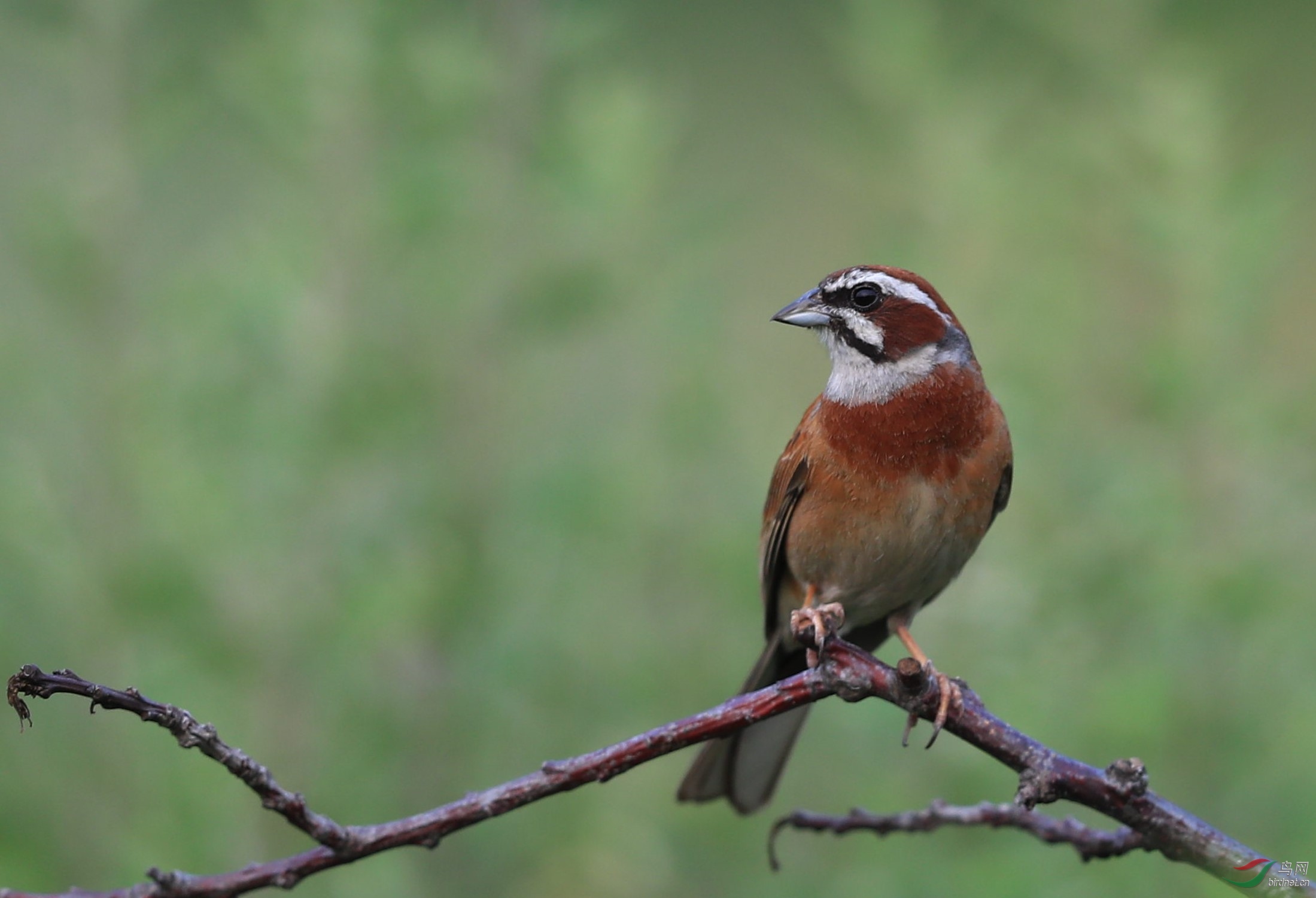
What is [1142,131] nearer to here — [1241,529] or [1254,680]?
[1241,529]

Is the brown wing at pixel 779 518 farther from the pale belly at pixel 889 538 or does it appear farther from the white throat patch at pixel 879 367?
the white throat patch at pixel 879 367

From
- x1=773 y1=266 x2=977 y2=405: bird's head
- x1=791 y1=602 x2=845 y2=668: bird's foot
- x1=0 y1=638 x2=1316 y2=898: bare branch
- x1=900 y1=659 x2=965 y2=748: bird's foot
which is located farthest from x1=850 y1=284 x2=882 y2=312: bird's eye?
x1=0 y1=638 x2=1316 y2=898: bare branch

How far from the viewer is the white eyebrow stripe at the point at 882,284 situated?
293cm

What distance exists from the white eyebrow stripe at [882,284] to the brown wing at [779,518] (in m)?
0.43

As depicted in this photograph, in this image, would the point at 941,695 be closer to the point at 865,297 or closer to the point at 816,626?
the point at 816,626

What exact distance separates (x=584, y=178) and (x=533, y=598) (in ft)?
3.72

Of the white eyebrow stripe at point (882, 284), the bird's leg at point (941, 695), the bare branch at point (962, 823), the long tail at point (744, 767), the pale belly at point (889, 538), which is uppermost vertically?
the white eyebrow stripe at point (882, 284)

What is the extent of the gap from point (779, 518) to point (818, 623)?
120 cm

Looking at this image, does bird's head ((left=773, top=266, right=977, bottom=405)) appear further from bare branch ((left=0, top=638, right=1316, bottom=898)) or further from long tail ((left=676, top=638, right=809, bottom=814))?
bare branch ((left=0, top=638, right=1316, bottom=898))

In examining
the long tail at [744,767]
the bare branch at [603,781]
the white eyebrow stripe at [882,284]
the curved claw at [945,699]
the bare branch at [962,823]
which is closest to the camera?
the bare branch at [603,781]

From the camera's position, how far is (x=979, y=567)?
396 cm

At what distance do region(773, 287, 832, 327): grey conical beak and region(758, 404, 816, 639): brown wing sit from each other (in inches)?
14.2

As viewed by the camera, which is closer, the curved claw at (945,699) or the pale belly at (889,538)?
the curved claw at (945,699)

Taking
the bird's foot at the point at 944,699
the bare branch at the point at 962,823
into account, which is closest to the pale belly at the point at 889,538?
the bird's foot at the point at 944,699
